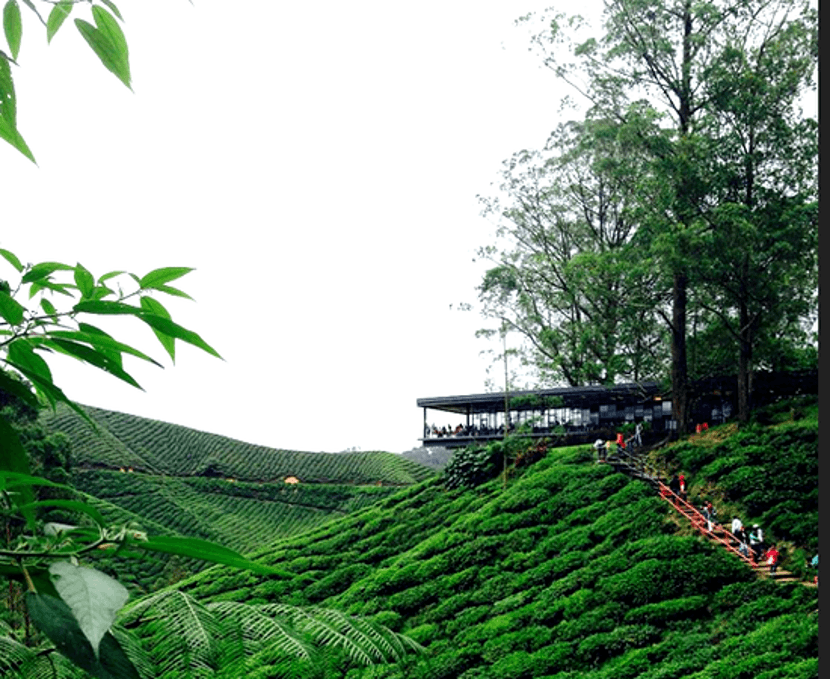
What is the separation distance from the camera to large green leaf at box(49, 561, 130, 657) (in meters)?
0.28

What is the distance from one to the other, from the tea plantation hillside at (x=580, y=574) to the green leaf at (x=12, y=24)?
7.76 m

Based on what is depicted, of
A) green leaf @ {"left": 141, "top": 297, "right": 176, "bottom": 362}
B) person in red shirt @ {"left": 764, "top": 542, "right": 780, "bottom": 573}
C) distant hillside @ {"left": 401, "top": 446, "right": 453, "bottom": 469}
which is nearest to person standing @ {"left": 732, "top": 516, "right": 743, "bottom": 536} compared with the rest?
person in red shirt @ {"left": 764, "top": 542, "right": 780, "bottom": 573}

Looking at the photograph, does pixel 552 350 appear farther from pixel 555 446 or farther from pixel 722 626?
pixel 722 626

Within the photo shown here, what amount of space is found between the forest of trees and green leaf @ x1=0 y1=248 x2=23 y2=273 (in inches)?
491

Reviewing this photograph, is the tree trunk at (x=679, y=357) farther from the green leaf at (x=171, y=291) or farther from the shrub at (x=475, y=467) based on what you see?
the green leaf at (x=171, y=291)

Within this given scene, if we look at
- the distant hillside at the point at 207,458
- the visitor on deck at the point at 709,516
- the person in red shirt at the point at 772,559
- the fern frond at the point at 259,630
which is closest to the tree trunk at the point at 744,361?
the visitor on deck at the point at 709,516

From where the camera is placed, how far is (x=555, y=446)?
1498cm

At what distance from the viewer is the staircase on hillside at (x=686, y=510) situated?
360 inches

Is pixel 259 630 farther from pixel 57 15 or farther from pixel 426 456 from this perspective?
pixel 426 456

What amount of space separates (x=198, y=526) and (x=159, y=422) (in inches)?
320

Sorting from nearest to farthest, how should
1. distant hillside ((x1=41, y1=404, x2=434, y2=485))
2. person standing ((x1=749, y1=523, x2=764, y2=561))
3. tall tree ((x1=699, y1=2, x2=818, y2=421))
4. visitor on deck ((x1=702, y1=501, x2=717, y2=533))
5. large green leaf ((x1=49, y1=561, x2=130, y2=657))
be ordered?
1. large green leaf ((x1=49, y1=561, x2=130, y2=657))
2. person standing ((x1=749, y1=523, x2=764, y2=561))
3. visitor on deck ((x1=702, y1=501, x2=717, y2=533))
4. tall tree ((x1=699, y1=2, x2=818, y2=421))
5. distant hillside ((x1=41, y1=404, x2=434, y2=485))

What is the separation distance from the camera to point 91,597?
0.29m

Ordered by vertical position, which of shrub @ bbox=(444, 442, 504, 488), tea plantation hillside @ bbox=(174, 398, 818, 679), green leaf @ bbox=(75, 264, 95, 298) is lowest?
tea plantation hillside @ bbox=(174, 398, 818, 679)

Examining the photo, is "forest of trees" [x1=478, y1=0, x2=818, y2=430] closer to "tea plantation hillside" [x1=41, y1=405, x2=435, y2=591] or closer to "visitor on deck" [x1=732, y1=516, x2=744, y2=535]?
"visitor on deck" [x1=732, y1=516, x2=744, y2=535]
